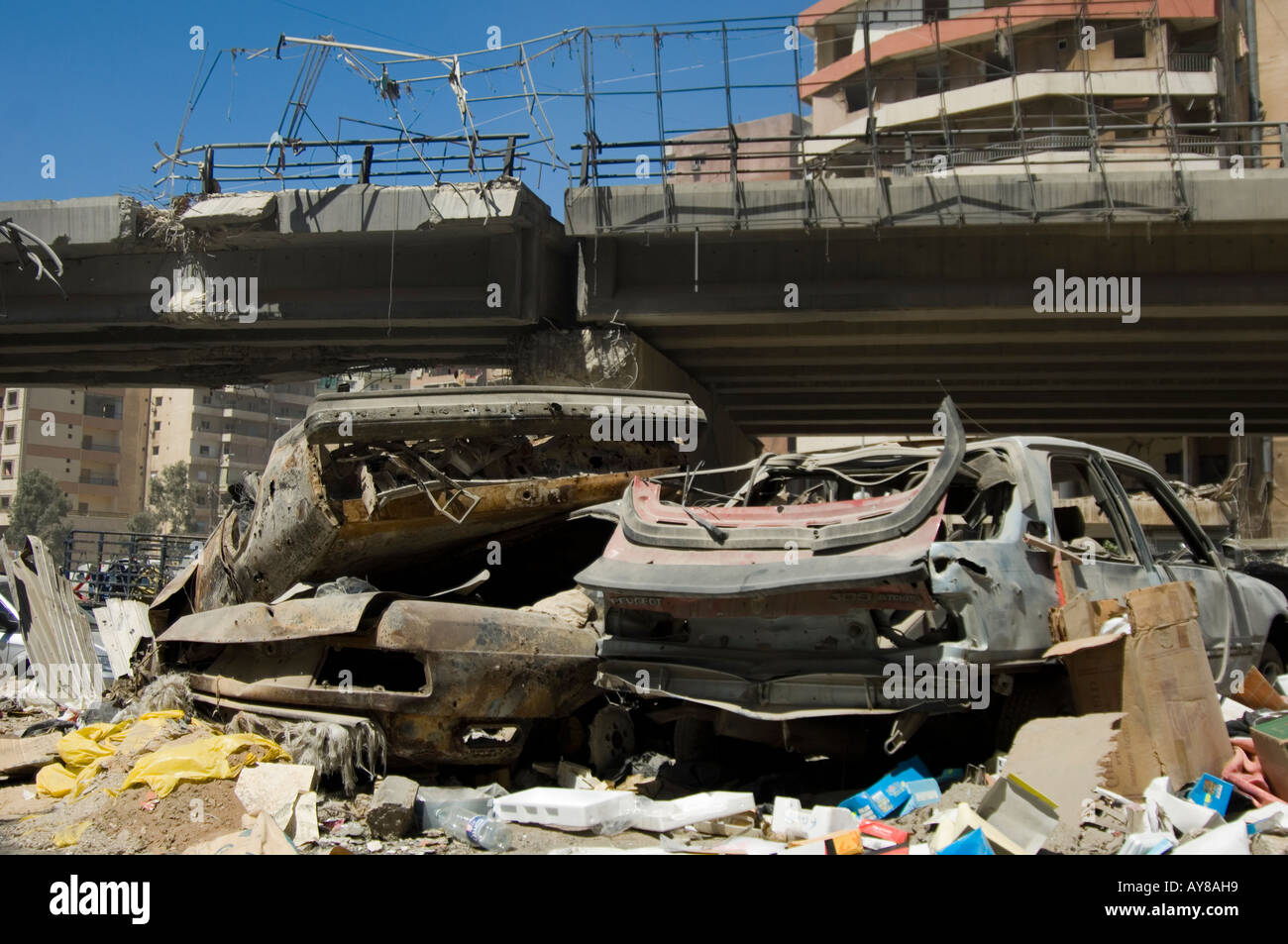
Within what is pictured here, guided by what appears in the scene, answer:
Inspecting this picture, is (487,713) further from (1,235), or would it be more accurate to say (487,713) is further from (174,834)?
(1,235)

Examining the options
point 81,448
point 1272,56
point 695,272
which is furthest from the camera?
point 81,448

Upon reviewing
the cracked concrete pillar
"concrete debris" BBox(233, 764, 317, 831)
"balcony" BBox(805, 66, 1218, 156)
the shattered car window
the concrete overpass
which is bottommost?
"concrete debris" BBox(233, 764, 317, 831)

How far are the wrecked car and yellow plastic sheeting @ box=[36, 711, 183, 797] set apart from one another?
2.72 meters

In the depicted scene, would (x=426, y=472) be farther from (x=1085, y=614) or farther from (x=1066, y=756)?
(x=1066, y=756)

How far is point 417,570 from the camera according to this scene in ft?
26.5

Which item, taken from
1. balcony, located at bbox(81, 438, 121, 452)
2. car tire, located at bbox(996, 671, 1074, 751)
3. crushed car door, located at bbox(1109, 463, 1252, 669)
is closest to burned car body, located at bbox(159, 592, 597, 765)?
car tire, located at bbox(996, 671, 1074, 751)

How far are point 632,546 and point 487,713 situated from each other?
1195 mm

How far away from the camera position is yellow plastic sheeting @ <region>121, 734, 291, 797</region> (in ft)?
16.1

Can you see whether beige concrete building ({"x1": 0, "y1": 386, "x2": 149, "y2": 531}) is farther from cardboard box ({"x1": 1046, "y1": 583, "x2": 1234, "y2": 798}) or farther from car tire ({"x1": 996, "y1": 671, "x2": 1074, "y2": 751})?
cardboard box ({"x1": 1046, "y1": 583, "x2": 1234, "y2": 798})

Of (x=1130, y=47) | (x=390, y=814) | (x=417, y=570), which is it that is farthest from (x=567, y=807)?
(x=1130, y=47)

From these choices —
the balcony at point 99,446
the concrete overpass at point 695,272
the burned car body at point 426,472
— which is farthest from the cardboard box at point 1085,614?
the balcony at point 99,446

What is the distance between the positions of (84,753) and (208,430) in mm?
71736

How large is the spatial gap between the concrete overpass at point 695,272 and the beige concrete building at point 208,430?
58504 millimetres
